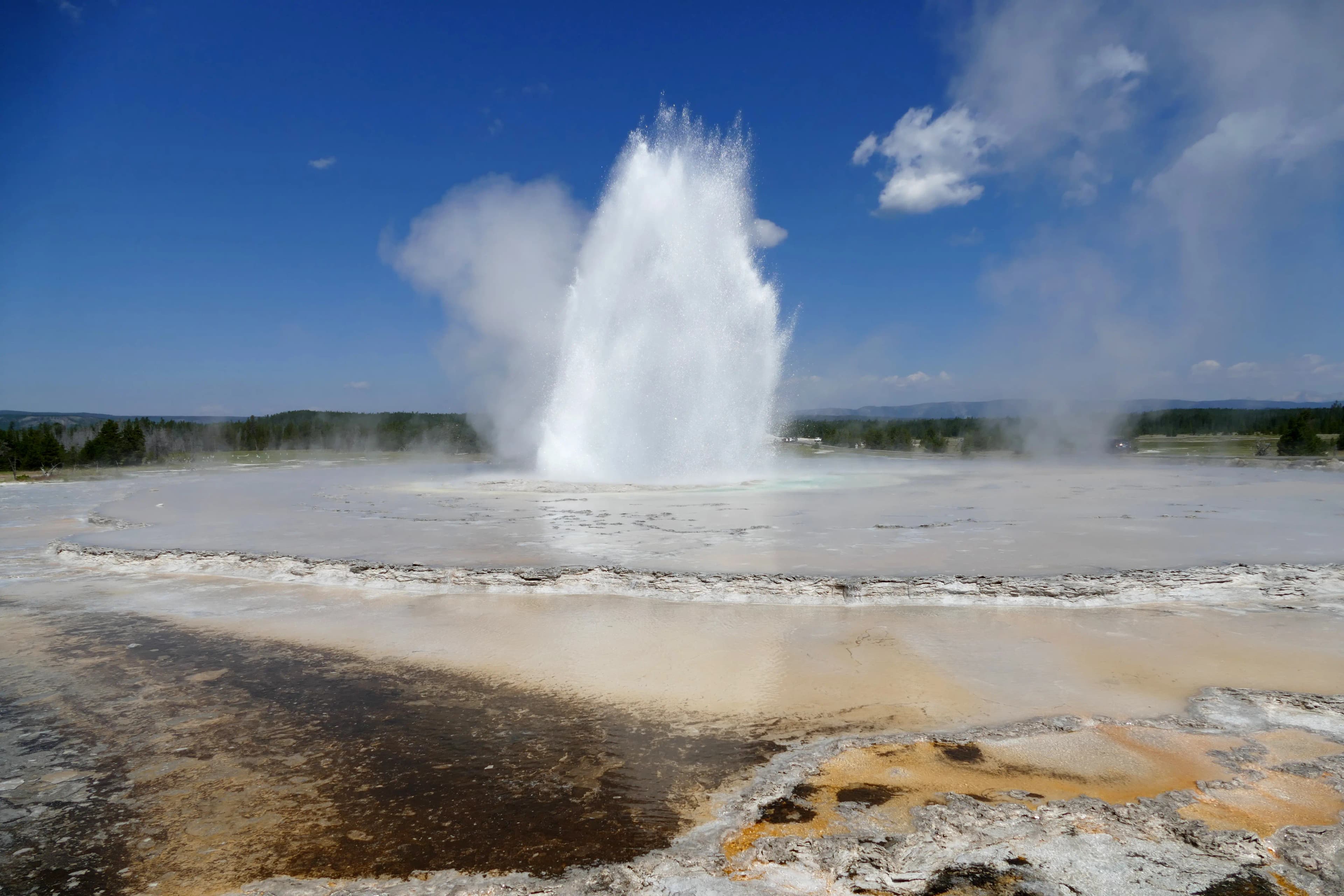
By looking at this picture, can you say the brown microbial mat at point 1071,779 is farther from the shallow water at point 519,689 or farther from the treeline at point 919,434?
the treeline at point 919,434

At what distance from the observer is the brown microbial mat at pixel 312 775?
3342 mm

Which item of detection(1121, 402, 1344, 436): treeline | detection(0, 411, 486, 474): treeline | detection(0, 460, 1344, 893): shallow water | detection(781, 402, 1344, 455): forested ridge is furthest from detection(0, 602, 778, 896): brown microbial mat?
detection(1121, 402, 1344, 436): treeline

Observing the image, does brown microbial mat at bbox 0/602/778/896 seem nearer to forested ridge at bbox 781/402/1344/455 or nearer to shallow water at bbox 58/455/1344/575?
shallow water at bbox 58/455/1344/575

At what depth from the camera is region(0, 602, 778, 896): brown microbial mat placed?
3342mm

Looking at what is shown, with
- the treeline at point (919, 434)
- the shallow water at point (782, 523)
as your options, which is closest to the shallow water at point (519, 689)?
the shallow water at point (782, 523)

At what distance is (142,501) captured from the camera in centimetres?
1775

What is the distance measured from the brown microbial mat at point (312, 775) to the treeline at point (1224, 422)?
4868 centimetres

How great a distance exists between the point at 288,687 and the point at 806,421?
80.2m

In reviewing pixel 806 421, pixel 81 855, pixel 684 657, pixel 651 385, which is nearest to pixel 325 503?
pixel 651 385

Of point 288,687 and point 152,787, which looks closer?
point 152,787

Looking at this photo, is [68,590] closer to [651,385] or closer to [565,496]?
[565,496]

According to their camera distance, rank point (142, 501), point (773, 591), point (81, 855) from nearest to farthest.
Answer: point (81, 855), point (773, 591), point (142, 501)

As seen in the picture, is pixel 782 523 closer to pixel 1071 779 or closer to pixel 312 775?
pixel 1071 779

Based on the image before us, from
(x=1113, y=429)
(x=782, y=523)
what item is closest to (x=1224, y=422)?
(x=1113, y=429)
